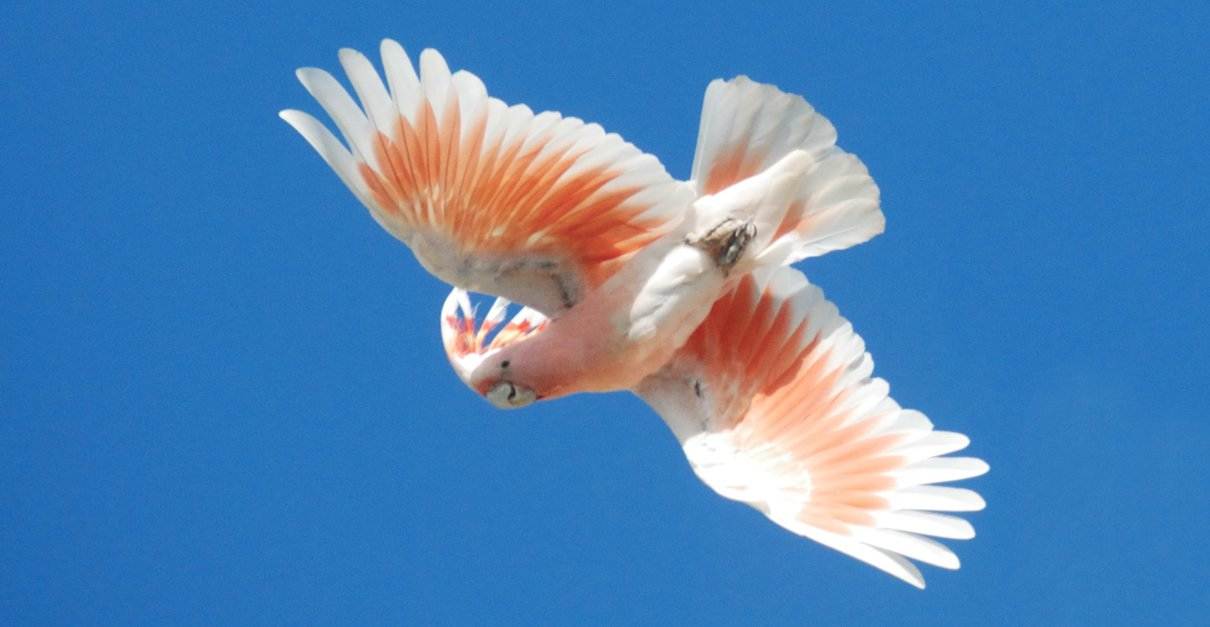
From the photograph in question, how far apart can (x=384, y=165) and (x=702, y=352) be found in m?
0.98

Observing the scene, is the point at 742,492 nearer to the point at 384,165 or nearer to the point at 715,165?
the point at 715,165

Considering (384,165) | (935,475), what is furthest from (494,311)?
(935,475)

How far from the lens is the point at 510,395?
4.35m

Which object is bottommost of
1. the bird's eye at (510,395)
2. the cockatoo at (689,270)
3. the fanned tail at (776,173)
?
the bird's eye at (510,395)

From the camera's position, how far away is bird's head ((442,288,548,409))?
14.2 ft

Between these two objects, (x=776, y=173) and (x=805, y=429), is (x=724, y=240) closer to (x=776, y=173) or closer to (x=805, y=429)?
(x=776, y=173)

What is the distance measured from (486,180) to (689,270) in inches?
20.0

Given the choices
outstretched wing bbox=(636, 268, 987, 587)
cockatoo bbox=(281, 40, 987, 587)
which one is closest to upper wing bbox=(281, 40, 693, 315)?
cockatoo bbox=(281, 40, 987, 587)

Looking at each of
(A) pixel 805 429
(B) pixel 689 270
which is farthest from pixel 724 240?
(A) pixel 805 429

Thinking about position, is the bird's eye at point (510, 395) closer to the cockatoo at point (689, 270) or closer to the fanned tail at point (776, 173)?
the cockatoo at point (689, 270)

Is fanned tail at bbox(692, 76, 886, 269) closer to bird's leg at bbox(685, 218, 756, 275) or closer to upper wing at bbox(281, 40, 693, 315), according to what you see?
bird's leg at bbox(685, 218, 756, 275)

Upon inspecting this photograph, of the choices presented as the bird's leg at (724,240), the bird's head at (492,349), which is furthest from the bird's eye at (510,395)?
the bird's leg at (724,240)

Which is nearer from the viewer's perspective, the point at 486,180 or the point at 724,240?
the point at 486,180

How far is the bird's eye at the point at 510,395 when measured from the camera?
14.2 ft
